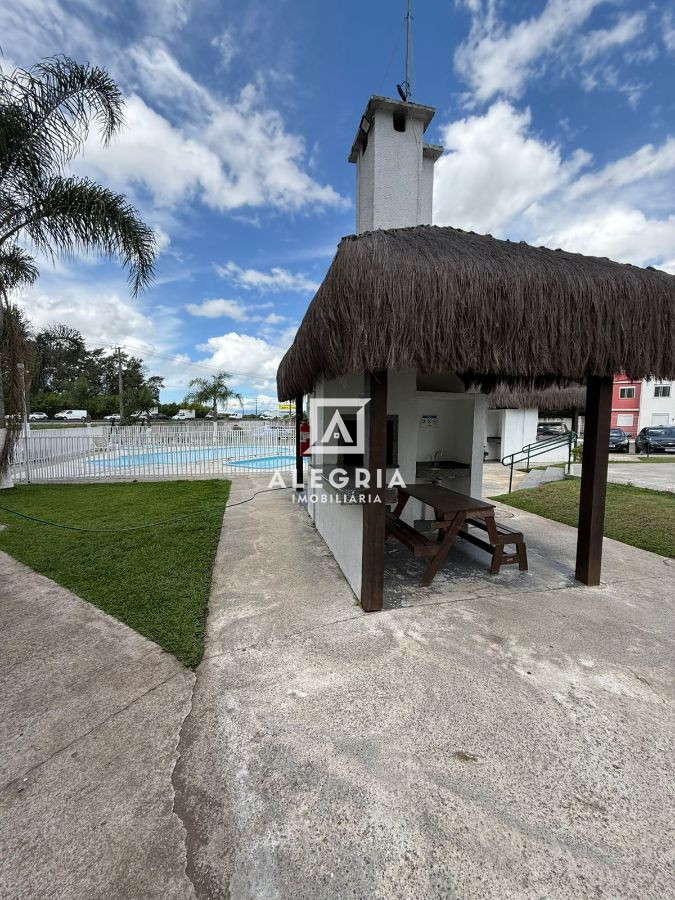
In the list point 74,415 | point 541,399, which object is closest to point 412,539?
point 541,399

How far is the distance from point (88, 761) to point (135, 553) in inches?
131

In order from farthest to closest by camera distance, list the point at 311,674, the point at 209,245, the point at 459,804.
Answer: the point at 209,245 < the point at 311,674 < the point at 459,804

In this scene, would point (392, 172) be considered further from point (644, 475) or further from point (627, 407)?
Result: point (627, 407)

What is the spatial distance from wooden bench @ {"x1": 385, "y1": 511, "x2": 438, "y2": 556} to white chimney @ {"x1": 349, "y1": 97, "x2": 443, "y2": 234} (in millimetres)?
4695

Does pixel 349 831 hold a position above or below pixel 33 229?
below

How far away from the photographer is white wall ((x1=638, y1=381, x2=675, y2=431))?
30.1 metres

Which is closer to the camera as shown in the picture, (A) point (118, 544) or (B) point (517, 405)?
(A) point (118, 544)

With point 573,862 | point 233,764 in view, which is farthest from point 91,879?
point 573,862

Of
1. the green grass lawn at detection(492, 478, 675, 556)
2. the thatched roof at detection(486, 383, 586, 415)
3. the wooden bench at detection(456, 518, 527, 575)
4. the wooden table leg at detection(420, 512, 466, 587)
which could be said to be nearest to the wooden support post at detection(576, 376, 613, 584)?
the wooden bench at detection(456, 518, 527, 575)

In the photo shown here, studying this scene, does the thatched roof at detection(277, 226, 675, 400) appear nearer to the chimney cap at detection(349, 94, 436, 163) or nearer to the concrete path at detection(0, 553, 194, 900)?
the concrete path at detection(0, 553, 194, 900)

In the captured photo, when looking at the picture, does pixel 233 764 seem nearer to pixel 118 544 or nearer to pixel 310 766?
pixel 310 766

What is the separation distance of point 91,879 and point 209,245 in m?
19.0

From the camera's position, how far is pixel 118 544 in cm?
539

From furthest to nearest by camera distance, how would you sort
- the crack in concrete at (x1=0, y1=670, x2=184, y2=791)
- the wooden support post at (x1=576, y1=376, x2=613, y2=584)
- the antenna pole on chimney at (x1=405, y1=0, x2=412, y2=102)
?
the antenna pole on chimney at (x1=405, y1=0, x2=412, y2=102), the wooden support post at (x1=576, y1=376, x2=613, y2=584), the crack in concrete at (x1=0, y1=670, x2=184, y2=791)
